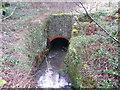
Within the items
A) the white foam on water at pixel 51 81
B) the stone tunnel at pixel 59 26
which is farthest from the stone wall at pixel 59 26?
the white foam on water at pixel 51 81

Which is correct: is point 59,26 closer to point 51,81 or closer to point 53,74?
point 53,74

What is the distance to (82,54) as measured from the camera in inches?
212

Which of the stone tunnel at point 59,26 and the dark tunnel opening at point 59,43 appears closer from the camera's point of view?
the stone tunnel at point 59,26

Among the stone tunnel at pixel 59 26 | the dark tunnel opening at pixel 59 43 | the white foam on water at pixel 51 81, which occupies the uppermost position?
the stone tunnel at pixel 59 26

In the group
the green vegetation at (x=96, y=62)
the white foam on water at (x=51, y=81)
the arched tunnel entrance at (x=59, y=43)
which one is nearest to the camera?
the green vegetation at (x=96, y=62)

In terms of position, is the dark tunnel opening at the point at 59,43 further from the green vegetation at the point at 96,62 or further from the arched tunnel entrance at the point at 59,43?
the green vegetation at the point at 96,62

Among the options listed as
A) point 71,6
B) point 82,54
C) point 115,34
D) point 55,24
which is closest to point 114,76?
point 82,54

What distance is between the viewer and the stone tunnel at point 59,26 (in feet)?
34.3

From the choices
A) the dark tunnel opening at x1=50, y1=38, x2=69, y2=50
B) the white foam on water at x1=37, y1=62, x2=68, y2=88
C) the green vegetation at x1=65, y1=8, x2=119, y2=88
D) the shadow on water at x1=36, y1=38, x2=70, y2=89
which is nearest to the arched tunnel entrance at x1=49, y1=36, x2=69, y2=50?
the dark tunnel opening at x1=50, y1=38, x2=69, y2=50

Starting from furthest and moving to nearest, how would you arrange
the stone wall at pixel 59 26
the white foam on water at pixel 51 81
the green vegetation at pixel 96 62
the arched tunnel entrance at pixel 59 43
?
the arched tunnel entrance at pixel 59 43
the stone wall at pixel 59 26
the white foam on water at pixel 51 81
the green vegetation at pixel 96 62

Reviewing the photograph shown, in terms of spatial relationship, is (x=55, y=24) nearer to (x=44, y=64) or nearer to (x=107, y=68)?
(x=44, y=64)

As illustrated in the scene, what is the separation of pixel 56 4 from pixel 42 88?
11.6m

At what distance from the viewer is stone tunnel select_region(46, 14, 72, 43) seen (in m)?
10.5

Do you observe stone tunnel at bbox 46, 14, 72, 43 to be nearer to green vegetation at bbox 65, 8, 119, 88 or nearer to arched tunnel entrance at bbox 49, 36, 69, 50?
arched tunnel entrance at bbox 49, 36, 69, 50
